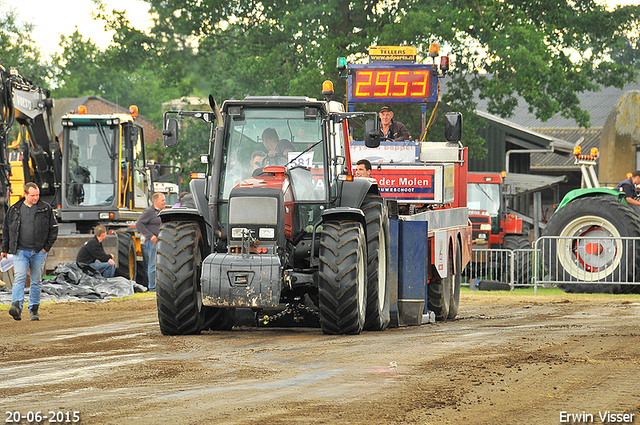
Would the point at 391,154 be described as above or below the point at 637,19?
below

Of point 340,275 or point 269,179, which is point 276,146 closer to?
point 269,179

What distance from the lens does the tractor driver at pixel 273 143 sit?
10648 millimetres

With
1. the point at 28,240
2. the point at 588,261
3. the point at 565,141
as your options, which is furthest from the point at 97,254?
the point at 565,141

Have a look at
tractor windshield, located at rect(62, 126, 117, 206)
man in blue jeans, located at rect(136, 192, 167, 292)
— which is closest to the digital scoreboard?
man in blue jeans, located at rect(136, 192, 167, 292)

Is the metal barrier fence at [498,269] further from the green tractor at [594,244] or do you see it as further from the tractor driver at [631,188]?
the tractor driver at [631,188]

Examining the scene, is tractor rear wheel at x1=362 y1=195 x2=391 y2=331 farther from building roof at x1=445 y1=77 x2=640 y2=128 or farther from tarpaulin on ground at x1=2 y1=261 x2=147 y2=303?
building roof at x1=445 y1=77 x2=640 y2=128

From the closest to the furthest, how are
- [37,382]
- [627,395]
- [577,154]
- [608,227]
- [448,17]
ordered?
[627,395] → [37,382] → [608,227] → [577,154] → [448,17]

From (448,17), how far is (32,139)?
1387 centimetres

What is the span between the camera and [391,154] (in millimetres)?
14391

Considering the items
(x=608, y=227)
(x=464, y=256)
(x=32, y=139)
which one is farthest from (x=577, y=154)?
(x=32, y=139)

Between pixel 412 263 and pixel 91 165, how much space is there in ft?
33.9

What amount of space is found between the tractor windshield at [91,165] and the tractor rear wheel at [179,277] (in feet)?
33.9

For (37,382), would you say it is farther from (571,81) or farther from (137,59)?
(137,59)

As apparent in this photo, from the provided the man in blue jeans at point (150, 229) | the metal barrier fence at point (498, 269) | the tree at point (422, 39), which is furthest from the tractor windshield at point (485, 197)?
the man in blue jeans at point (150, 229)
